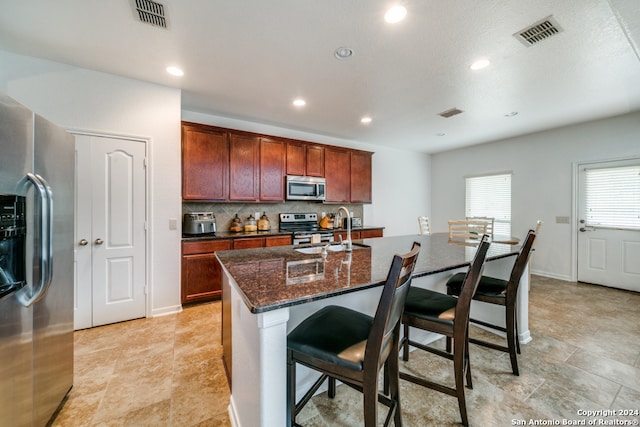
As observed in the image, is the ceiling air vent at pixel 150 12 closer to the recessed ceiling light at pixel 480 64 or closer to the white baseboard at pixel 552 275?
the recessed ceiling light at pixel 480 64

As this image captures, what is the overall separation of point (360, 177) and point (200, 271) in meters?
3.29

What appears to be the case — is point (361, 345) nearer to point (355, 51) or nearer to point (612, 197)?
point (355, 51)

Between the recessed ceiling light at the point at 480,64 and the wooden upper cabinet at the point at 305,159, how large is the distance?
2519 millimetres

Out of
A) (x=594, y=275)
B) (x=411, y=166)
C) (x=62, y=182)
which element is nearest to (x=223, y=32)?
(x=62, y=182)

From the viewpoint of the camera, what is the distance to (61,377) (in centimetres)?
157

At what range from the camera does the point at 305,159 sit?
4348 mm

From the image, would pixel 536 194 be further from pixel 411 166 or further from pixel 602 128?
pixel 411 166

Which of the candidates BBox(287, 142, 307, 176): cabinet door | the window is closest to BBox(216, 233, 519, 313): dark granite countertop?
BBox(287, 142, 307, 176): cabinet door

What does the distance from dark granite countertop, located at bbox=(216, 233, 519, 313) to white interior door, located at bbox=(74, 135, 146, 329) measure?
1.66 m

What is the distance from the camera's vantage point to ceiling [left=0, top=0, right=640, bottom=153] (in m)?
1.83

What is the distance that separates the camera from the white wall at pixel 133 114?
2.44 metres

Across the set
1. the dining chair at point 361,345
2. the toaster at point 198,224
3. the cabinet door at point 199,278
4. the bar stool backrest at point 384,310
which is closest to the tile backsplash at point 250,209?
the toaster at point 198,224

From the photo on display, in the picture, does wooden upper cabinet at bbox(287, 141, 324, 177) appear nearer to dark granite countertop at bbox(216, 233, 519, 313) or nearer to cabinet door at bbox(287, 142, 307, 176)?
cabinet door at bbox(287, 142, 307, 176)

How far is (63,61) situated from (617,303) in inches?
275
